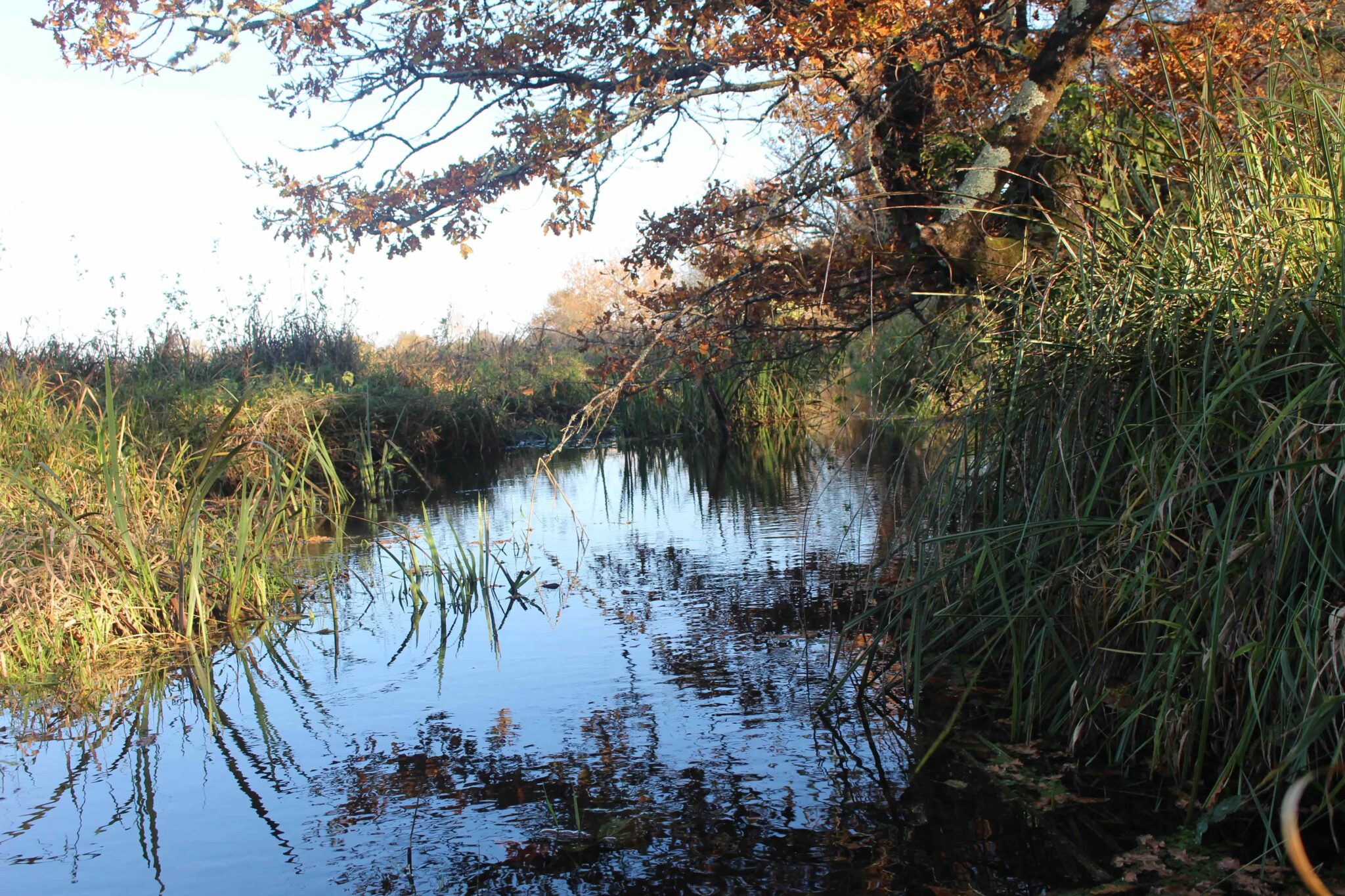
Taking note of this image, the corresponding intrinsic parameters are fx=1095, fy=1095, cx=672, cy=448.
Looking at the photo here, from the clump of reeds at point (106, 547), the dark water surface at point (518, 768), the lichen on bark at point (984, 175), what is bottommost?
the dark water surface at point (518, 768)

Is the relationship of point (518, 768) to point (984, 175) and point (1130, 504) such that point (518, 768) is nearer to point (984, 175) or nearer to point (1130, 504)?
point (1130, 504)

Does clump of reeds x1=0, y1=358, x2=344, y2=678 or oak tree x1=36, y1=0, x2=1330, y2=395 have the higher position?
oak tree x1=36, y1=0, x2=1330, y2=395

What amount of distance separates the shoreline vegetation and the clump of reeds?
20 mm

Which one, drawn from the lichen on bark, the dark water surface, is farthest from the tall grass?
the lichen on bark

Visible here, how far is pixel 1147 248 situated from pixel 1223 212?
0.81 feet

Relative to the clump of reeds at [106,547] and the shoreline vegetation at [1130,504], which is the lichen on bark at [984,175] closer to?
the shoreline vegetation at [1130,504]

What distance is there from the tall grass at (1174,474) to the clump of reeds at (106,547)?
3117mm

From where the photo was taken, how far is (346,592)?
6141 mm

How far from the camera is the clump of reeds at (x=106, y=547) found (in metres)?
4.60

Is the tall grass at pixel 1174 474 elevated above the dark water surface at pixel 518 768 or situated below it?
Result: above

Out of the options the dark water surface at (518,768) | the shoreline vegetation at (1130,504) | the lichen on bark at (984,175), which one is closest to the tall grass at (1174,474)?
the shoreline vegetation at (1130,504)

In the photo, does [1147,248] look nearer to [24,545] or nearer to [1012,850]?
[1012,850]

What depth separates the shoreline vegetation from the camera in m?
2.64

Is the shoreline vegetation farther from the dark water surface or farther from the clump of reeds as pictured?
the dark water surface
